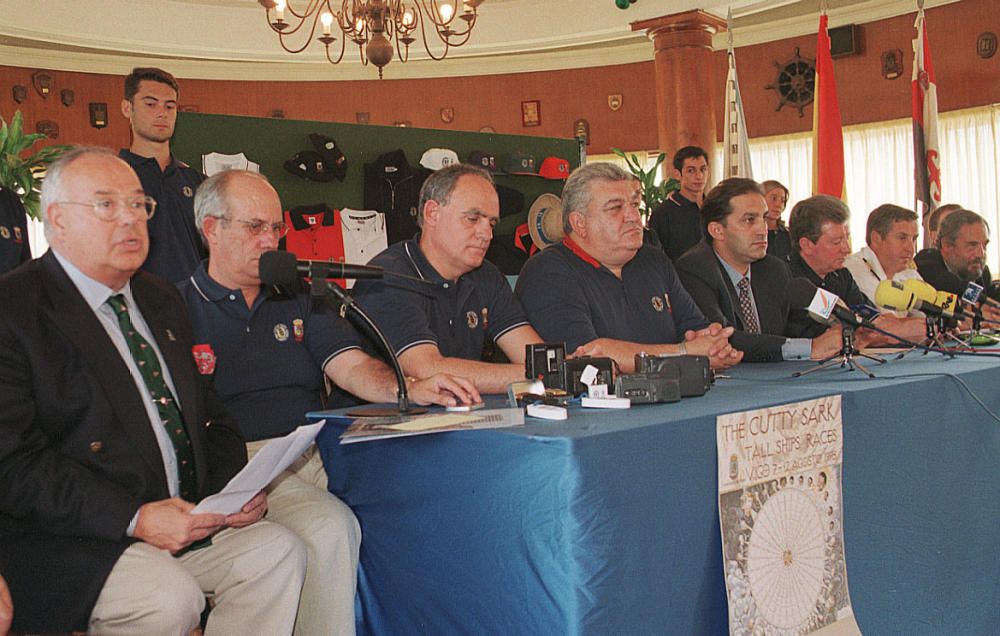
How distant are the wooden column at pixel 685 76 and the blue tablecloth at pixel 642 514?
592cm

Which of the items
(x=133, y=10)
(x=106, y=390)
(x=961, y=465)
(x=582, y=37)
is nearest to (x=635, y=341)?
(x=961, y=465)

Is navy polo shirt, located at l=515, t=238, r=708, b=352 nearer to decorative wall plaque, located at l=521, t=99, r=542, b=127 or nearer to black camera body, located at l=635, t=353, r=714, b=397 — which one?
black camera body, located at l=635, t=353, r=714, b=397

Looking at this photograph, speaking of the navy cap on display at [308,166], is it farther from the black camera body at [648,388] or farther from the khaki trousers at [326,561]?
A: the black camera body at [648,388]

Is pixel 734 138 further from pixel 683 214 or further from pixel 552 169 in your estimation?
pixel 552 169

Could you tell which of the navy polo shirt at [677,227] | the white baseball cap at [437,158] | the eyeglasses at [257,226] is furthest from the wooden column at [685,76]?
the eyeglasses at [257,226]

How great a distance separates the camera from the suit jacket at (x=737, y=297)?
326 centimetres

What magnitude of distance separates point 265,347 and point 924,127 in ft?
21.2

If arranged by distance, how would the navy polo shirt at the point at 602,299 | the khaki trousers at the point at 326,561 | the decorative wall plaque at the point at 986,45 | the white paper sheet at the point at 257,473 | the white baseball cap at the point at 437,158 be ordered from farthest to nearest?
the decorative wall plaque at the point at 986,45
the white baseball cap at the point at 437,158
the navy polo shirt at the point at 602,299
the khaki trousers at the point at 326,561
the white paper sheet at the point at 257,473

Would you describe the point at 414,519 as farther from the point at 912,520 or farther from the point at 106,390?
the point at 912,520

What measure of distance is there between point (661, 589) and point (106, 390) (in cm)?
113

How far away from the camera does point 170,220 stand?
355 centimetres

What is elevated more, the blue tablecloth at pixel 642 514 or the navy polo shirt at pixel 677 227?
the navy polo shirt at pixel 677 227

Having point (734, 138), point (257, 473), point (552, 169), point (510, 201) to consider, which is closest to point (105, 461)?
point (257, 473)

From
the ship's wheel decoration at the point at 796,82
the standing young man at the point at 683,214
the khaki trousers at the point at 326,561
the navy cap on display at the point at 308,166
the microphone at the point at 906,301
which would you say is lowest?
the khaki trousers at the point at 326,561
